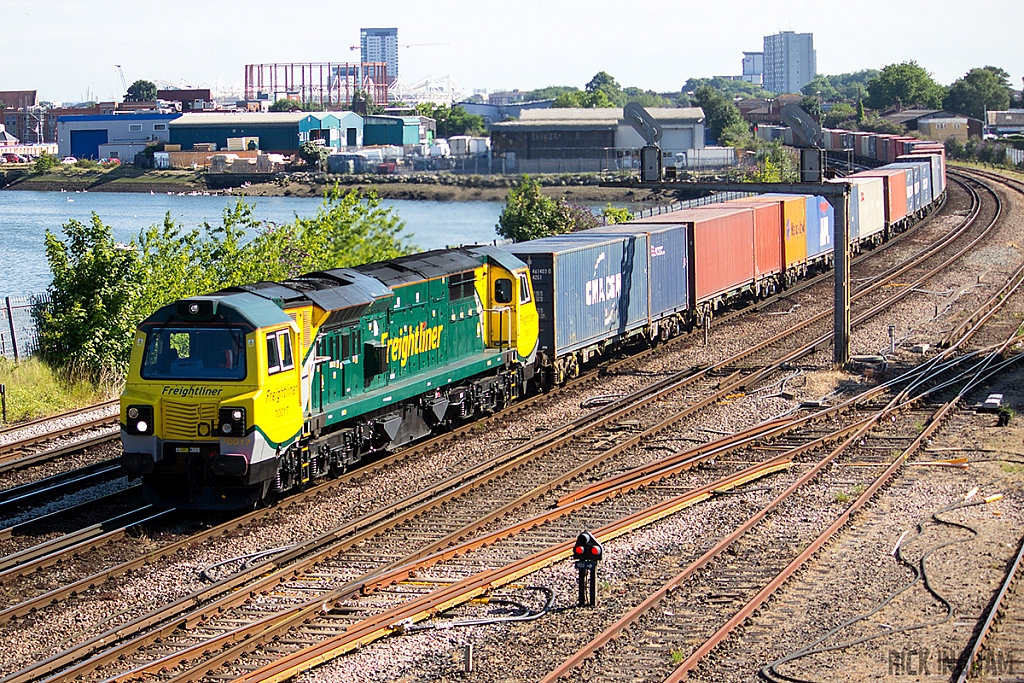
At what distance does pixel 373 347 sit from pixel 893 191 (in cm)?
4677

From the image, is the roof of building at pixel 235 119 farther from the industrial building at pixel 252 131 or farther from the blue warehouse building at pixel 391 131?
the blue warehouse building at pixel 391 131

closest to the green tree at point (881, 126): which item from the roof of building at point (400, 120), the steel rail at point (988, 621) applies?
the roof of building at point (400, 120)

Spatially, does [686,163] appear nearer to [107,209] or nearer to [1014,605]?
[107,209]

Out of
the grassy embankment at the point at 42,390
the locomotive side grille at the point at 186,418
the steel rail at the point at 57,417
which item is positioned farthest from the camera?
the grassy embankment at the point at 42,390

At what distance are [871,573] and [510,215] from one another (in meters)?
43.8

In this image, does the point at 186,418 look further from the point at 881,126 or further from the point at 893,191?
the point at 881,126

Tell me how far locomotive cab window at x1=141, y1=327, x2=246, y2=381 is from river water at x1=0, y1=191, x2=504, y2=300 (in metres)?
36.3

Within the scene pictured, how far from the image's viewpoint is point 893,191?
60812mm

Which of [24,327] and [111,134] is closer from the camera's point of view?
[24,327]

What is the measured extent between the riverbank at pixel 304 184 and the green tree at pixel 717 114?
4936cm

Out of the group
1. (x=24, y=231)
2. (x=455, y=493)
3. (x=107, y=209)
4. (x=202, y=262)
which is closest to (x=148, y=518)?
(x=455, y=493)

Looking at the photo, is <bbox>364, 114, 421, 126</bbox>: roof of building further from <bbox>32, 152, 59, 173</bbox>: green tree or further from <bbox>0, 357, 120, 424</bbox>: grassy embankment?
<bbox>0, 357, 120, 424</bbox>: grassy embankment

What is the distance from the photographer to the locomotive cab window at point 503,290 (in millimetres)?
24953

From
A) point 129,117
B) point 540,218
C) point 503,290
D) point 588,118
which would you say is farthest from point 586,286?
point 129,117
